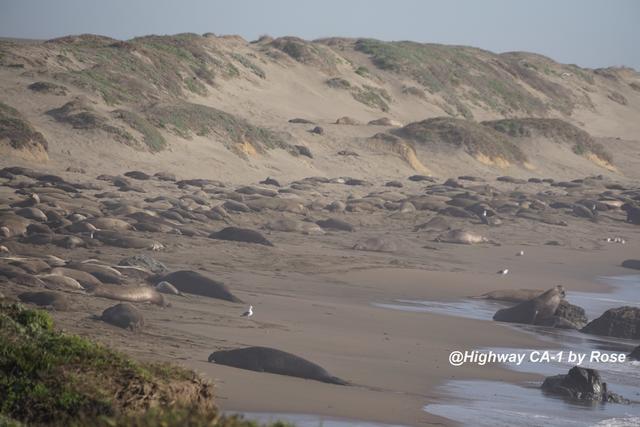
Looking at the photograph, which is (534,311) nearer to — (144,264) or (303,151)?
(144,264)

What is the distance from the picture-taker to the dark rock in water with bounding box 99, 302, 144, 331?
10.1 metres

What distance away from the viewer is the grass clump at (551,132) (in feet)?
152

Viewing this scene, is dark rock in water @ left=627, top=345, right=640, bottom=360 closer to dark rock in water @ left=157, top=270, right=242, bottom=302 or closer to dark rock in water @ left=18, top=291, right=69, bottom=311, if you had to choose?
dark rock in water @ left=157, top=270, right=242, bottom=302

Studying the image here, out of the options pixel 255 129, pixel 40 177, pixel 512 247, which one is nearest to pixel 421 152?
pixel 255 129

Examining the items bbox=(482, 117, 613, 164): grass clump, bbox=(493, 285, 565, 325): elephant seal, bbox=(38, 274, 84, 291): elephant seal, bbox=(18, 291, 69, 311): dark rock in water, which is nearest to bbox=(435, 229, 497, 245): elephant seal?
bbox=(493, 285, 565, 325): elephant seal

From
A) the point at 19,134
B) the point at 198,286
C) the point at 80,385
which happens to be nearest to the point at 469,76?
the point at 19,134

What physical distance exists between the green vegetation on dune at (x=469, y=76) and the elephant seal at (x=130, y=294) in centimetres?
4834

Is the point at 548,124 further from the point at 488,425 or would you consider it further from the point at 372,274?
the point at 488,425

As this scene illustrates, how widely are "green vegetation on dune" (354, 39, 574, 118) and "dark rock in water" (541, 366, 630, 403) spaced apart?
49.6 m

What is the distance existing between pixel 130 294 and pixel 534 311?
18.5 feet

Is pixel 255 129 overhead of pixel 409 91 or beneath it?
beneath

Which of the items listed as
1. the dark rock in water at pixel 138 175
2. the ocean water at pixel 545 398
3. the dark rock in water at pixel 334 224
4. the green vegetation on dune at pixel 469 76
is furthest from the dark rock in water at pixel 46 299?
the green vegetation on dune at pixel 469 76

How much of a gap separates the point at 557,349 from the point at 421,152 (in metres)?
27.3

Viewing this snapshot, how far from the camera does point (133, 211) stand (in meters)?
19.1
